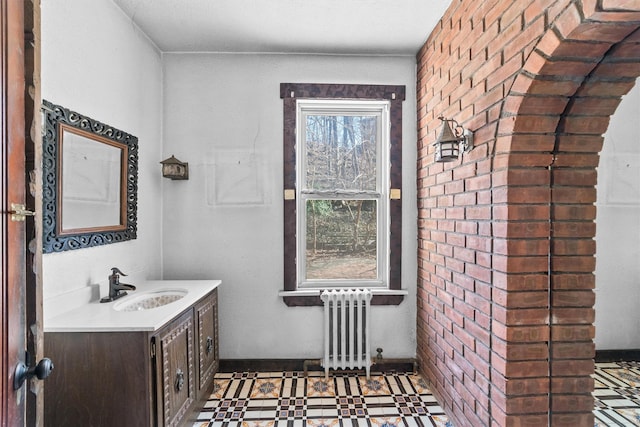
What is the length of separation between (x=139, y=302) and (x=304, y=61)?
89.7 inches

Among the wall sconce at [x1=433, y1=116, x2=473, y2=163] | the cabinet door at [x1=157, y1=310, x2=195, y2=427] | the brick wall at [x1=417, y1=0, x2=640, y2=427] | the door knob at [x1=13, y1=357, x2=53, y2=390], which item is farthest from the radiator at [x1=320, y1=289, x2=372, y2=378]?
the door knob at [x1=13, y1=357, x2=53, y2=390]

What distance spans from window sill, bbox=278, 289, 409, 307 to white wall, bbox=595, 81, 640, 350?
148 centimetres

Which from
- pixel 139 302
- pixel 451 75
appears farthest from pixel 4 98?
pixel 451 75

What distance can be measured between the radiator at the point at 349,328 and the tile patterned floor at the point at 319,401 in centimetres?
15

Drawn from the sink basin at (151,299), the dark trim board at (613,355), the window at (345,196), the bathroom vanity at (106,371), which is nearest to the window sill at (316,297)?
the window at (345,196)

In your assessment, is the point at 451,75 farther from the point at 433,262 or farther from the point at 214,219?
the point at 214,219

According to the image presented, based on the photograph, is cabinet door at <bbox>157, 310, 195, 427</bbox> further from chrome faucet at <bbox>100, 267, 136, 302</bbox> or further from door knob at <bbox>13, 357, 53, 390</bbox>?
door knob at <bbox>13, 357, 53, 390</bbox>

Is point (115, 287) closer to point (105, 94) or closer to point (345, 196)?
point (105, 94)

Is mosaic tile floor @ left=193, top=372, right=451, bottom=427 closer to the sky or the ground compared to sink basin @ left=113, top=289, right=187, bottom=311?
closer to the ground

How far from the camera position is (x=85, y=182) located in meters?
1.98

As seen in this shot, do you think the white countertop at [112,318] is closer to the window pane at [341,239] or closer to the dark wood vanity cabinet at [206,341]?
the dark wood vanity cabinet at [206,341]

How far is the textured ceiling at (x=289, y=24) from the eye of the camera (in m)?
2.26

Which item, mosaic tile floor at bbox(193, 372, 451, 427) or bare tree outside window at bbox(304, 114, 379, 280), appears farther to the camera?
bare tree outside window at bbox(304, 114, 379, 280)

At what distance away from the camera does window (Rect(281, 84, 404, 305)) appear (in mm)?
2910
